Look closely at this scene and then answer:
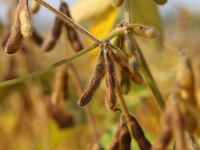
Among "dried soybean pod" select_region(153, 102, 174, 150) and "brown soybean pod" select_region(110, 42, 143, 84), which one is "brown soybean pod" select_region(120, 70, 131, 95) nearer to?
"brown soybean pod" select_region(110, 42, 143, 84)

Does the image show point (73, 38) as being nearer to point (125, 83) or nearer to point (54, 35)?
point (54, 35)

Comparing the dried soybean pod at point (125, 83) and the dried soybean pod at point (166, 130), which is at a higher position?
the dried soybean pod at point (125, 83)

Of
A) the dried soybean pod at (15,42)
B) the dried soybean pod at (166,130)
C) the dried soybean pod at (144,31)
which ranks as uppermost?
the dried soybean pod at (15,42)

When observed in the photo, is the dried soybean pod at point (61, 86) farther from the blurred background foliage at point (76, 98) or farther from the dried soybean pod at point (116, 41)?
the dried soybean pod at point (116, 41)

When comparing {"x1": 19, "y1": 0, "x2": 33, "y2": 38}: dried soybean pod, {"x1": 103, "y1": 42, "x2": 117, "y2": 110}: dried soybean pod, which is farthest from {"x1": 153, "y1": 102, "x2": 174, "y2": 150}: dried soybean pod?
{"x1": 19, "y1": 0, "x2": 33, "y2": 38}: dried soybean pod

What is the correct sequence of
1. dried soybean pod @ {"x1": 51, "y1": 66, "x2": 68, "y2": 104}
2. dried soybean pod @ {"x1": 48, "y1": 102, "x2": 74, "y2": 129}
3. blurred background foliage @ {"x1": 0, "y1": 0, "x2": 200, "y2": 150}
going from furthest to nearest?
1. dried soybean pod @ {"x1": 48, "y1": 102, "x2": 74, "y2": 129}
2. blurred background foliage @ {"x1": 0, "y1": 0, "x2": 200, "y2": 150}
3. dried soybean pod @ {"x1": 51, "y1": 66, "x2": 68, "y2": 104}

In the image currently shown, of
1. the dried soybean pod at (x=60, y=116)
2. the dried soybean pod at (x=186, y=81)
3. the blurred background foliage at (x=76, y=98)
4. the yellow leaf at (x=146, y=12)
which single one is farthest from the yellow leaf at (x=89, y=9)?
the dried soybean pod at (x=60, y=116)
